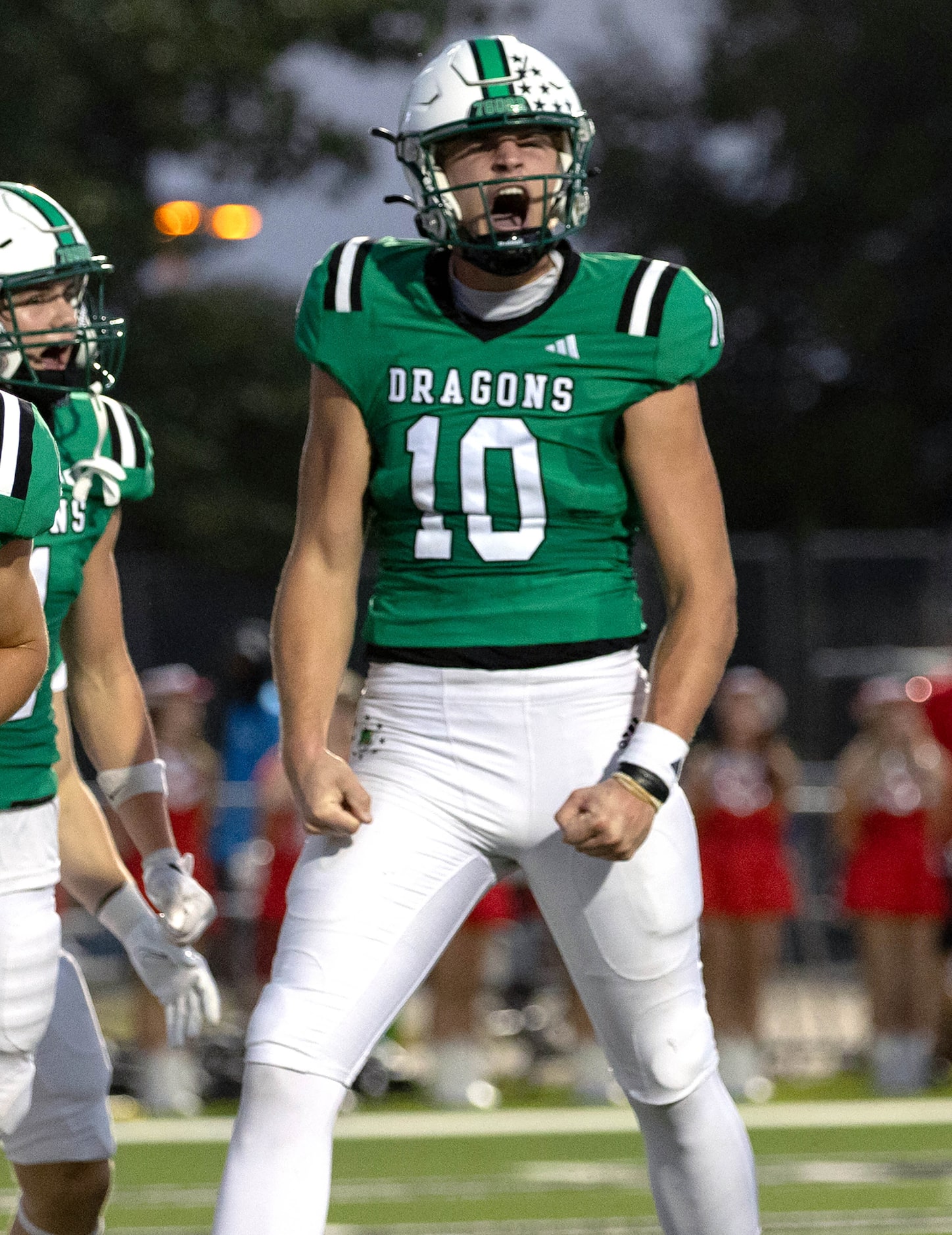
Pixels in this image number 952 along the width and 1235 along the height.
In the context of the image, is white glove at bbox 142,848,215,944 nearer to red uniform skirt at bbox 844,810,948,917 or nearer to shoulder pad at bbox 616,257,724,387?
shoulder pad at bbox 616,257,724,387

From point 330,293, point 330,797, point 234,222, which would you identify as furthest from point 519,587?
point 234,222

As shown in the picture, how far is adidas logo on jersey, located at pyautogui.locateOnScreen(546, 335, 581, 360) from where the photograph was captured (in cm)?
360

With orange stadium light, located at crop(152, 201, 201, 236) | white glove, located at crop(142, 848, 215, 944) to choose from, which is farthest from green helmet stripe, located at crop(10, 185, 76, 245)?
orange stadium light, located at crop(152, 201, 201, 236)

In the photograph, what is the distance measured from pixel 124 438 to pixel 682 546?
3.25 ft

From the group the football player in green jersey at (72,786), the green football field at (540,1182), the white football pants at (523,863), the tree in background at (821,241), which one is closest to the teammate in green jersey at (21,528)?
the football player in green jersey at (72,786)

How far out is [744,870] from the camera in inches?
341

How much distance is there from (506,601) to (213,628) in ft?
33.5

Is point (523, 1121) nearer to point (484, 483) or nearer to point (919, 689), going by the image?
point (919, 689)

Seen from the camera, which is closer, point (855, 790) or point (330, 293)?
point (330, 293)

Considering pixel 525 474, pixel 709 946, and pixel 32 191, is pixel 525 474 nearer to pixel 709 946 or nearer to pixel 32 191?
pixel 32 191

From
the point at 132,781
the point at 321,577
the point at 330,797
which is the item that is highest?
the point at 321,577

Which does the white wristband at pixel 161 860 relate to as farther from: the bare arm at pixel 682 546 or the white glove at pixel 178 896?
the bare arm at pixel 682 546

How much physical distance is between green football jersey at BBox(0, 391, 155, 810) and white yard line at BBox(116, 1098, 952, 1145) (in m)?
4.12

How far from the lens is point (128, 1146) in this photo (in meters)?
7.55
